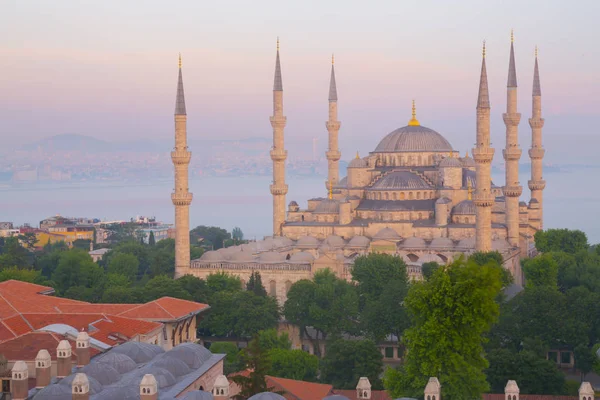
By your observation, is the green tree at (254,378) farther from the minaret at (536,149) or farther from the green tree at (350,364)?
the minaret at (536,149)

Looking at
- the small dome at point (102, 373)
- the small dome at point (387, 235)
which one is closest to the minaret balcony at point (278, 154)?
the small dome at point (387, 235)

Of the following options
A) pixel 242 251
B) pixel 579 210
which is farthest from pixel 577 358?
pixel 579 210

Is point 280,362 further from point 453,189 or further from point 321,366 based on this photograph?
point 453,189

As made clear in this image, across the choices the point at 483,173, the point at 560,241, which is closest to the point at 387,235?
the point at 483,173

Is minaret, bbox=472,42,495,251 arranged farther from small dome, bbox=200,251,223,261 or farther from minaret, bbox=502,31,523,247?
small dome, bbox=200,251,223,261

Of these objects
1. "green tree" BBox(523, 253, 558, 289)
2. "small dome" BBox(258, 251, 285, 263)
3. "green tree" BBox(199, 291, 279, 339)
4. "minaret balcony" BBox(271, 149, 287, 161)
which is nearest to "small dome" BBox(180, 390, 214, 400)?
"green tree" BBox(199, 291, 279, 339)
